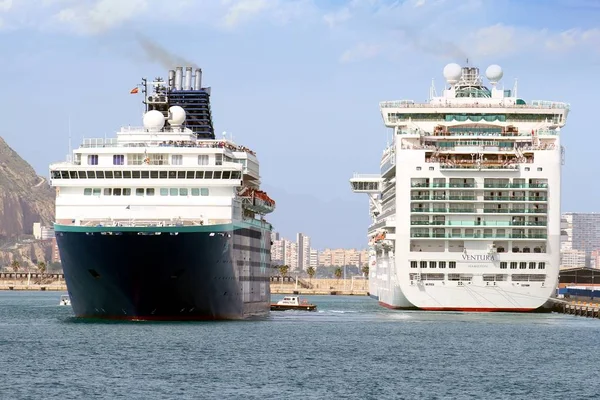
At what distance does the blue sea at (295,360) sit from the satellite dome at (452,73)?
31.4 m

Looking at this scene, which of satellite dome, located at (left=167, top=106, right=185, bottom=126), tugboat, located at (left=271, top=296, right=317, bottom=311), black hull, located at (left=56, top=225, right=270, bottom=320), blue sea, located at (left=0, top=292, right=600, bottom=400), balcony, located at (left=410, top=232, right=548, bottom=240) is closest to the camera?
blue sea, located at (left=0, top=292, right=600, bottom=400)

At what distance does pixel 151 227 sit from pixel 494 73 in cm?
4485

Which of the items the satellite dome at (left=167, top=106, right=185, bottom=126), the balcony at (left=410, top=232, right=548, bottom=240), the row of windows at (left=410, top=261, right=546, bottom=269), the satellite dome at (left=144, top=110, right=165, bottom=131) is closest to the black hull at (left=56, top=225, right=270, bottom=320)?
the satellite dome at (left=144, top=110, right=165, bottom=131)

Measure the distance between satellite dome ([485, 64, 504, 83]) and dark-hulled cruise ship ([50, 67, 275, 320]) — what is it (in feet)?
115

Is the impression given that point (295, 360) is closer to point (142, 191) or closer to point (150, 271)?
point (150, 271)

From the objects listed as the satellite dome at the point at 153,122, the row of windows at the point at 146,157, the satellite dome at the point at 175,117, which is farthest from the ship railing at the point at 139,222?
the satellite dome at the point at 175,117

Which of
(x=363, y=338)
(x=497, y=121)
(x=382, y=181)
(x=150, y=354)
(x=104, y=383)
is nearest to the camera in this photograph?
(x=104, y=383)

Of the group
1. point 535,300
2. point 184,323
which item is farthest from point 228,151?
point 535,300

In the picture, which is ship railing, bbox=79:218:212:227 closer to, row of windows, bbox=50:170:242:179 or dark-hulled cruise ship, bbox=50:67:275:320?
dark-hulled cruise ship, bbox=50:67:275:320

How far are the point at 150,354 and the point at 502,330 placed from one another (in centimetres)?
2649

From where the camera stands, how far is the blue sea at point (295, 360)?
45188 millimetres

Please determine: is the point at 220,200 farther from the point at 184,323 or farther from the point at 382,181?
the point at 382,181

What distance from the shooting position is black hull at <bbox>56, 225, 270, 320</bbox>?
67812mm

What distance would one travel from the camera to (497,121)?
97.3 m
